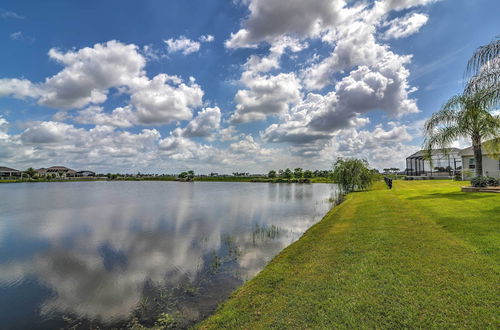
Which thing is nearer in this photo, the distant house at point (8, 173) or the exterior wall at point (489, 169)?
the exterior wall at point (489, 169)

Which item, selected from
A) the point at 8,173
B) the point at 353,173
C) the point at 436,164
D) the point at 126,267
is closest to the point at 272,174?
the point at 436,164

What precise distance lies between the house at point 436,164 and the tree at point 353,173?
1394 centimetres

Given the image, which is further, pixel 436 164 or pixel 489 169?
pixel 436 164

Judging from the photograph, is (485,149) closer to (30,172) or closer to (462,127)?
(462,127)

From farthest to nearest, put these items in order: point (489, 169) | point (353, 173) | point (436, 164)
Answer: point (436, 164), point (353, 173), point (489, 169)

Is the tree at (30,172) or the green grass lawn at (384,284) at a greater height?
the tree at (30,172)

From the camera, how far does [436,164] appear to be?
46938mm

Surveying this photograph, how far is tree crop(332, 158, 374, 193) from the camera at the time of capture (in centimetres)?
3328

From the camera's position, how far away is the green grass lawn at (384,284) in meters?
4.31

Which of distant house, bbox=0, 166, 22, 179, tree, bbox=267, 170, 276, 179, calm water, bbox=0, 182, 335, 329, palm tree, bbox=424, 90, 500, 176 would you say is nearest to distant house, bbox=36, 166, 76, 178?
distant house, bbox=0, 166, 22, 179

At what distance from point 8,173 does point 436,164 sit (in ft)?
631

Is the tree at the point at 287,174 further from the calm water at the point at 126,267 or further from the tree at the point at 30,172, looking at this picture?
the tree at the point at 30,172

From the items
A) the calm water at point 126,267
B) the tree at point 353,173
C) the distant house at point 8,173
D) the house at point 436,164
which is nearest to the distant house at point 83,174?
the distant house at point 8,173

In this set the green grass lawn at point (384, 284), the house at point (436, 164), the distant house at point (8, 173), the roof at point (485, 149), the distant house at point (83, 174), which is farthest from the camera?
the distant house at point (83, 174)
